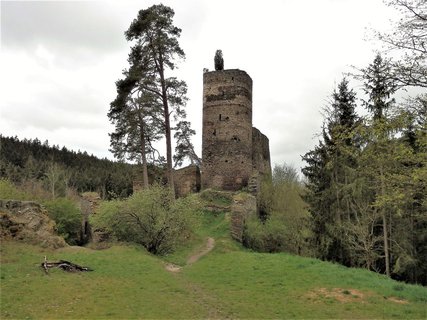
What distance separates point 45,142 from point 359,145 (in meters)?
95.0

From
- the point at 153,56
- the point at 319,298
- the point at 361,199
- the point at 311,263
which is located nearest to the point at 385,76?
the point at 319,298

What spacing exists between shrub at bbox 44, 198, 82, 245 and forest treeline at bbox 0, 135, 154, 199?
1047 inches

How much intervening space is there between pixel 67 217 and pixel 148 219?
6727mm

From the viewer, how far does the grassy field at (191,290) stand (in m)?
11.5

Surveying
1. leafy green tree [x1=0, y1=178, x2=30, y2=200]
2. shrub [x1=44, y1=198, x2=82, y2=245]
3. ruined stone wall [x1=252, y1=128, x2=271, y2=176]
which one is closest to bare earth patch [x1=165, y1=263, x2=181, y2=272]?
shrub [x1=44, y1=198, x2=82, y2=245]

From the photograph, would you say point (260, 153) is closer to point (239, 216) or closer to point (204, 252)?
point (239, 216)

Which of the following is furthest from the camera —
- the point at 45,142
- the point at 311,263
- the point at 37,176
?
the point at 45,142

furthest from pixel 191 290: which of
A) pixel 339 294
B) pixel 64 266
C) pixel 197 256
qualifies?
pixel 197 256

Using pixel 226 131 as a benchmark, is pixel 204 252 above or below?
below

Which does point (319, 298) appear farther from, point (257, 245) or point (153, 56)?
point (153, 56)

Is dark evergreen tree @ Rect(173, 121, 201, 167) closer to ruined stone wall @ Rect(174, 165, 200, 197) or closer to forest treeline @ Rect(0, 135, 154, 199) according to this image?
ruined stone wall @ Rect(174, 165, 200, 197)

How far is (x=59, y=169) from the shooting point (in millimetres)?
65062

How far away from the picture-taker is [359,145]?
19.9 m

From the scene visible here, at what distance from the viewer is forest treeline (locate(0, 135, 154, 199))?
2413 inches
